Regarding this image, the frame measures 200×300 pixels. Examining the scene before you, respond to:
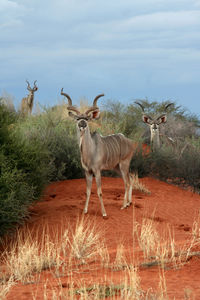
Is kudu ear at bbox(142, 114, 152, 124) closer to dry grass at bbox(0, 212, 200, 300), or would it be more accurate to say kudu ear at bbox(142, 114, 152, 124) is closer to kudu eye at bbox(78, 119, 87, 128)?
kudu eye at bbox(78, 119, 87, 128)

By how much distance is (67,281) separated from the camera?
20.9 feet

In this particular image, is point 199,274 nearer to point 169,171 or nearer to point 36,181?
point 36,181

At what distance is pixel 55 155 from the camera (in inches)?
592

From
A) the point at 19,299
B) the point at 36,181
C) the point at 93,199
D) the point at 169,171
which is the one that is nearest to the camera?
the point at 19,299

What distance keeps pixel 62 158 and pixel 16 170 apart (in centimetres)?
556

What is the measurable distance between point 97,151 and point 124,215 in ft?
5.49

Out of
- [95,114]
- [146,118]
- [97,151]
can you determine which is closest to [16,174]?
[97,151]

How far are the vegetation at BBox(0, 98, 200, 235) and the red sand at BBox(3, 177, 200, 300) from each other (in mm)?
653

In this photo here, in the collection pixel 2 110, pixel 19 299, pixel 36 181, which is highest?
pixel 2 110

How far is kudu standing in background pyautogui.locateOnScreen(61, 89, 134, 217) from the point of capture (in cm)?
1055

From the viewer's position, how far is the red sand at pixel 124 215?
6172 mm

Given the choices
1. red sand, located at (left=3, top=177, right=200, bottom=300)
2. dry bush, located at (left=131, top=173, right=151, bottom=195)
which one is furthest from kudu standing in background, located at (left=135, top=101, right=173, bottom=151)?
dry bush, located at (left=131, top=173, right=151, bottom=195)

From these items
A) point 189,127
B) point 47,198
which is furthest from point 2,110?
point 189,127

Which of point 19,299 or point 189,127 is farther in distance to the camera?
point 189,127
